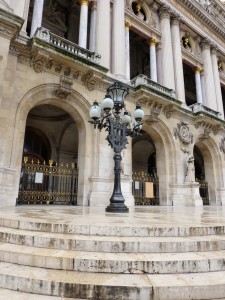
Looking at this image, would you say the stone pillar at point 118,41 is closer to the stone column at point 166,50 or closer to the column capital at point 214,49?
the stone column at point 166,50

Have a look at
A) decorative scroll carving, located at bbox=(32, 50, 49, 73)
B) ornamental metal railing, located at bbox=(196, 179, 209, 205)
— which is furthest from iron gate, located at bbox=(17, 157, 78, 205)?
ornamental metal railing, located at bbox=(196, 179, 209, 205)

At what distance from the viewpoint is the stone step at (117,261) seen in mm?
2809

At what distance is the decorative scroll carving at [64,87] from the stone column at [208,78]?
12318 millimetres

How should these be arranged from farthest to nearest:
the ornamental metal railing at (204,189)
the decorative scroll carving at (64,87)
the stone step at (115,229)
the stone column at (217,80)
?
the stone column at (217,80) < the ornamental metal railing at (204,189) < the decorative scroll carving at (64,87) < the stone step at (115,229)

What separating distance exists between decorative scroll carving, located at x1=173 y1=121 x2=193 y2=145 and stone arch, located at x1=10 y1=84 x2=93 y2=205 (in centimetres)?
640

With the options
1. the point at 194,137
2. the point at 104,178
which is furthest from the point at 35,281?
the point at 194,137

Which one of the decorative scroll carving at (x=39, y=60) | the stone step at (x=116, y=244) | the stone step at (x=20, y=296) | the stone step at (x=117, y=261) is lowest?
the stone step at (x=20, y=296)

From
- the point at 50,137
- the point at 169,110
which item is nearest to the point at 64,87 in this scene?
the point at 50,137

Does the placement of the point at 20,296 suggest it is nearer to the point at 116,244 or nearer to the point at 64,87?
the point at 116,244

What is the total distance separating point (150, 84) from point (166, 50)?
4474 millimetres

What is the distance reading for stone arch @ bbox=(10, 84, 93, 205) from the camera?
9383 millimetres

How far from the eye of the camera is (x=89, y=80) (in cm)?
1166

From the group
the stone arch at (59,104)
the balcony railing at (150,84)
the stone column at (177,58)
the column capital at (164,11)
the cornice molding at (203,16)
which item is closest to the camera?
the stone arch at (59,104)

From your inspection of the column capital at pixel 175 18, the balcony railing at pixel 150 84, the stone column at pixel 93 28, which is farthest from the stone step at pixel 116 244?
the column capital at pixel 175 18
